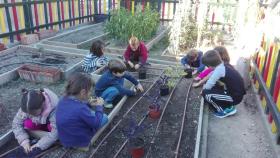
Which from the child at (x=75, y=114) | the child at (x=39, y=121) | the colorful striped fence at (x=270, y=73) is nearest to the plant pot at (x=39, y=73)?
the child at (x=39, y=121)

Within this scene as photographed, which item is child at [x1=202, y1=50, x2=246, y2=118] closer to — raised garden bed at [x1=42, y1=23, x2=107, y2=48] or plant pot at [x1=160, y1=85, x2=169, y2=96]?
plant pot at [x1=160, y1=85, x2=169, y2=96]

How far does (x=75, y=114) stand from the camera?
3244 millimetres

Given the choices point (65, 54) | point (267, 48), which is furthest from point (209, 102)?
point (65, 54)

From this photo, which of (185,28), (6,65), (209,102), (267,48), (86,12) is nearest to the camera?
(209,102)

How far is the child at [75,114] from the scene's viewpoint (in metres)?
3.23

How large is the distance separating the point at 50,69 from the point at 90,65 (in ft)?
2.85

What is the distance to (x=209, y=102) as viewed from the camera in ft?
15.5

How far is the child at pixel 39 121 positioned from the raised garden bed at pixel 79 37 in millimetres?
4679

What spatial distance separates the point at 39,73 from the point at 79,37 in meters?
3.95

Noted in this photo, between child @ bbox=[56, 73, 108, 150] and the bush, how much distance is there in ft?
16.6

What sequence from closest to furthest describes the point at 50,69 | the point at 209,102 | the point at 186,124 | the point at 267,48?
the point at 186,124 → the point at 209,102 → the point at 267,48 → the point at 50,69

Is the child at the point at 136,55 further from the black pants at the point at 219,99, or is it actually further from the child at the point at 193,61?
the black pants at the point at 219,99

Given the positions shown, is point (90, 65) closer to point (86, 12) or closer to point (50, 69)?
point (50, 69)

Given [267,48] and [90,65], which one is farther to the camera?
[90,65]
